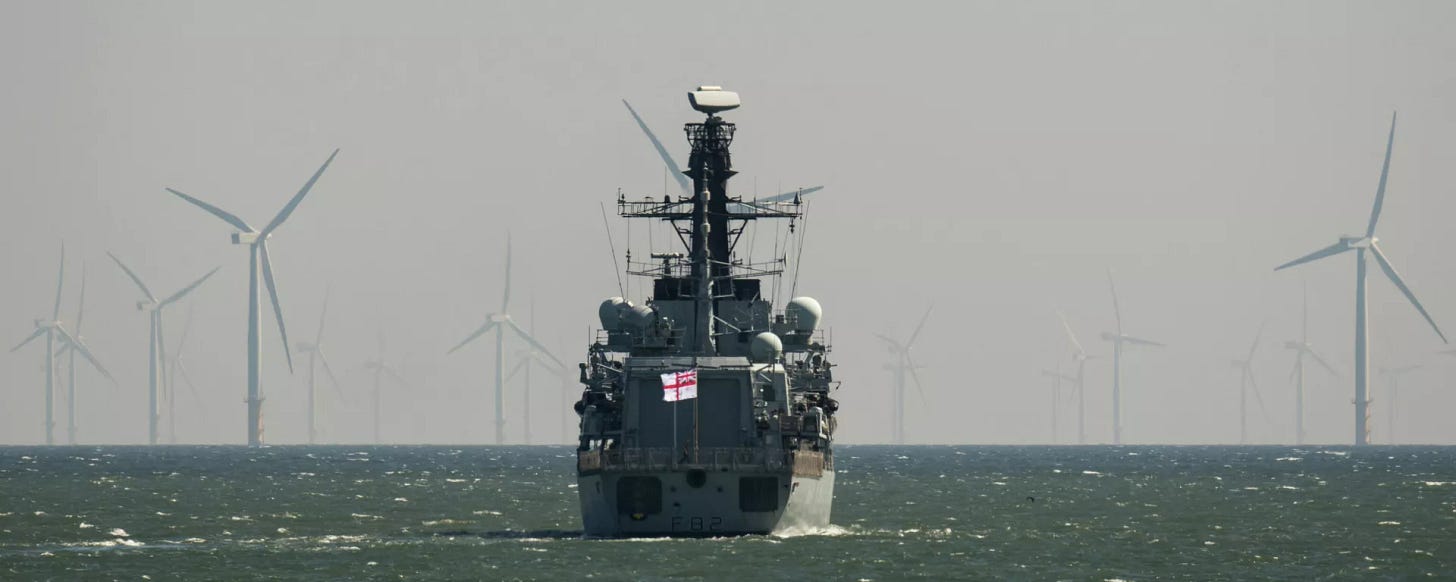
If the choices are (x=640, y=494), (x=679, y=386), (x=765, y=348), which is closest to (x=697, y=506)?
(x=640, y=494)

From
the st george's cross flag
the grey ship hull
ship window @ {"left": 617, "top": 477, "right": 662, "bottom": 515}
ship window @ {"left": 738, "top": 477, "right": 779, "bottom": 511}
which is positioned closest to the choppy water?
the grey ship hull

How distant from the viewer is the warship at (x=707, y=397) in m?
72.8

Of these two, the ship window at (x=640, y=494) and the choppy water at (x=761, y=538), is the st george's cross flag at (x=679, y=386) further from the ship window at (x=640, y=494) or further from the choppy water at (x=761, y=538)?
the choppy water at (x=761, y=538)

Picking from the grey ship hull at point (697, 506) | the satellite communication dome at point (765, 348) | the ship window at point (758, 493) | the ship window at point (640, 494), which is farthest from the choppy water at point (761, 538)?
the satellite communication dome at point (765, 348)

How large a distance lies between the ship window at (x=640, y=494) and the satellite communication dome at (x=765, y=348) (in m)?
6.60

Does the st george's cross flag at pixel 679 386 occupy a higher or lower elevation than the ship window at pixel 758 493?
higher

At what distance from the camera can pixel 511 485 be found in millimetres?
141000

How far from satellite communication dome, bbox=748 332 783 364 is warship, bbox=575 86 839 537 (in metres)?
0.03

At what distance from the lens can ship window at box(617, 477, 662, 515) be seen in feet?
239

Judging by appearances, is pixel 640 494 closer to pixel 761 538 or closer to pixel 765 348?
pixel 761 538

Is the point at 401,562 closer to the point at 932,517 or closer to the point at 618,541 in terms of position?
the point at 618,541

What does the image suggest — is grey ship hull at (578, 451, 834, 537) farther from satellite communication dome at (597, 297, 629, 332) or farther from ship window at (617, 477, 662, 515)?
satellite communication dome at (597, 297, 629, 332)

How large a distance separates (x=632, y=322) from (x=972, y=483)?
71515 mm

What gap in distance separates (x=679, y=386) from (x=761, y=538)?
17.0ft
